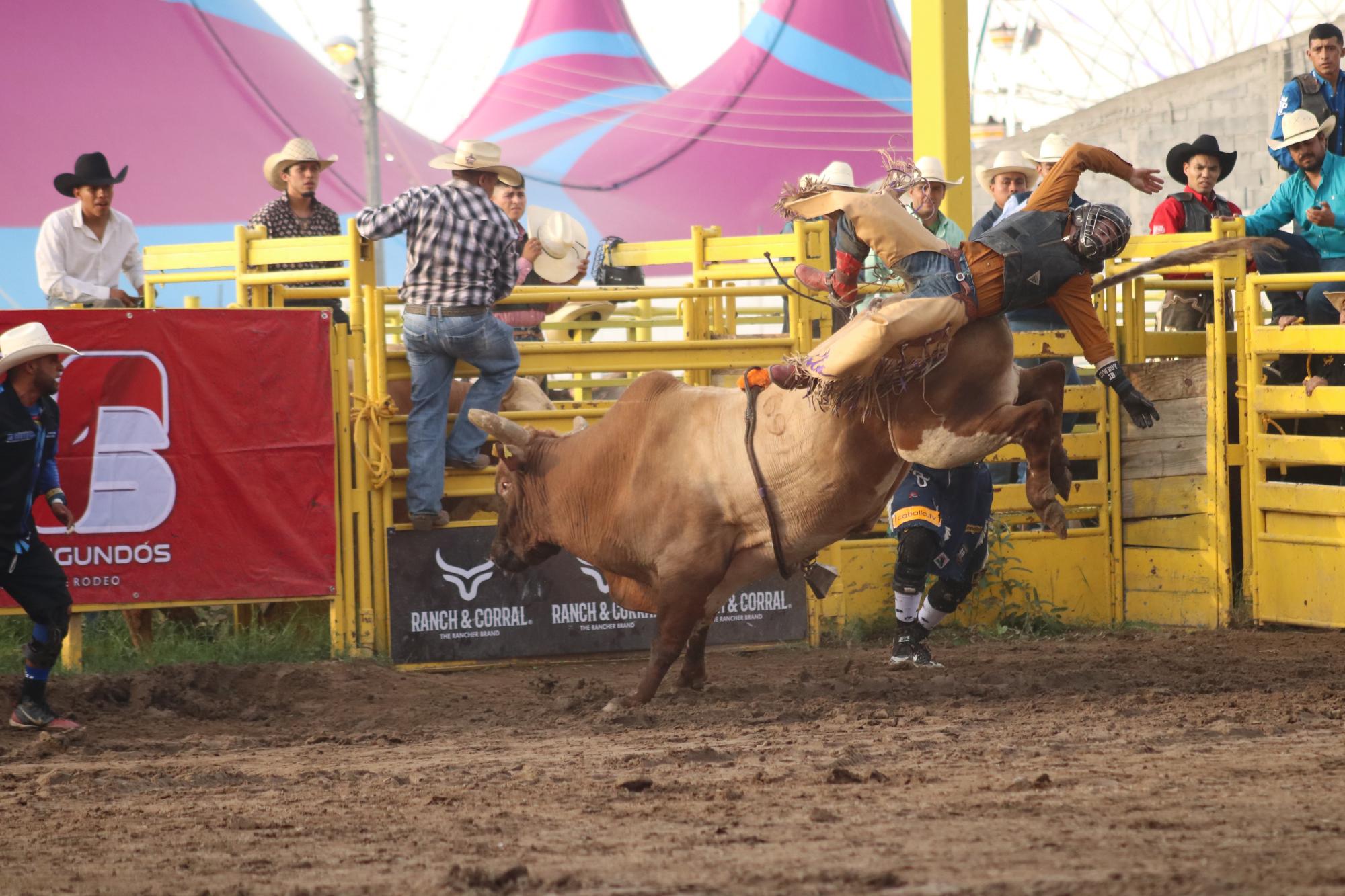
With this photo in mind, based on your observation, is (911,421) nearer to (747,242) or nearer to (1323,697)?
(1323,697)

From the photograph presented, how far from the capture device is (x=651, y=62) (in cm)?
2356

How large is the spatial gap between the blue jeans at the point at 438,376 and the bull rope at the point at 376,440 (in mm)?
116

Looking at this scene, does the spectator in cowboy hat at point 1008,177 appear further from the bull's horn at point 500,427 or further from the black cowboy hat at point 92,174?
the black cowboy hat at point 92,174

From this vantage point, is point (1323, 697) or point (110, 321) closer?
point (1323, 697)

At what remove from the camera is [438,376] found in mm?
8203

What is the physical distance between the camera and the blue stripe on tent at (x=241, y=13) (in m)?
17.8

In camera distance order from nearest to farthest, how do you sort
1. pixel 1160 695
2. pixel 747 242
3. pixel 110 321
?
pixel 1160 695
pixel 110 321
pixel 747 242

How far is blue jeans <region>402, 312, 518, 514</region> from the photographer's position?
812 cm

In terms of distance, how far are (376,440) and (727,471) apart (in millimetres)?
2263

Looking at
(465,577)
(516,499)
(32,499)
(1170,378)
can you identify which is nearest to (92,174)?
(32,499)

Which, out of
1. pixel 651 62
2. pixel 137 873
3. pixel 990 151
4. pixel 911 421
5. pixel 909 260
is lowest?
pixel 137 873

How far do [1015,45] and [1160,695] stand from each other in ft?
77.0

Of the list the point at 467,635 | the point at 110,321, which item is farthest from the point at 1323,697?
the point at 110,321

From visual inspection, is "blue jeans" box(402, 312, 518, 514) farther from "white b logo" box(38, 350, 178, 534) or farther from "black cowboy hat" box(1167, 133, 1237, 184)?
"black cowboy hat" box(1167, 133, 1237, 184)
